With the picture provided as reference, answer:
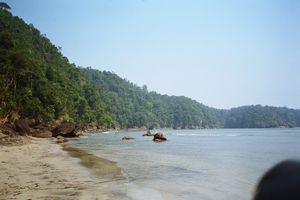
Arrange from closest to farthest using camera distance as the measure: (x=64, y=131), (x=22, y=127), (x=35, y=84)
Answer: (x=22, y=127)
(x=64, y=131)
(x=35, y=84)

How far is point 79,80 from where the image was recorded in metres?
125

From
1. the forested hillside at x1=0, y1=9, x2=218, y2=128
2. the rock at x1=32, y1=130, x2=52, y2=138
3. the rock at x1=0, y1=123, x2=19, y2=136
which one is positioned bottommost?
the rock at x1=32, y1=130, x2=52, y2=138

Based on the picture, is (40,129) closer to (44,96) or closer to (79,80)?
(44,96)

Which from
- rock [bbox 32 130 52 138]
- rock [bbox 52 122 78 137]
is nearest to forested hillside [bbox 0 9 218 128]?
rock [bbox 52 122 78 137]

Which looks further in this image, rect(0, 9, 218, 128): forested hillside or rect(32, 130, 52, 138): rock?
rect(32, 130, 52, 138): rock

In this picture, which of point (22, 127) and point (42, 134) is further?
point (42, 134)

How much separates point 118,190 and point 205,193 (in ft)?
10.1

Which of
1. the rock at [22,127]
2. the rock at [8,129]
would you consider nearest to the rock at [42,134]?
the rock at [22,127]

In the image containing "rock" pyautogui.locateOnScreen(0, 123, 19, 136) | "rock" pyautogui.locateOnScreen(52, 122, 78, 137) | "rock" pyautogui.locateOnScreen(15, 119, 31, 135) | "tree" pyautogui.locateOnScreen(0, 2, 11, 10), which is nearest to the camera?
"rock" pyautogui.locateOnScreen(0, 123, 19, 136)

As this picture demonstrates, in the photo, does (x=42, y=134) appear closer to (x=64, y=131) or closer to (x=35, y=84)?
(x=64, y=131)

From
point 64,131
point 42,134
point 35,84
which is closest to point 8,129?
point 42,134

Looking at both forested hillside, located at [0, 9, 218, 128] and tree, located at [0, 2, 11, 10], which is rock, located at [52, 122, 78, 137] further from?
tree, located at [0, 2, 11, 10]

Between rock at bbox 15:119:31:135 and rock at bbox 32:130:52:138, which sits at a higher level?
rock at bbox 15:119:31:135

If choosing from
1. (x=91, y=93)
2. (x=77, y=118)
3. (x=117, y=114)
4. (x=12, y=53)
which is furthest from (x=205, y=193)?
(x=117, y=114)
